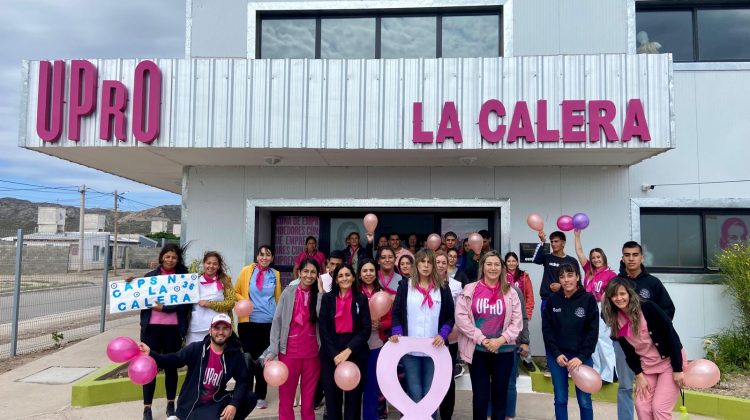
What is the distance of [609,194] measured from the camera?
7.76 m

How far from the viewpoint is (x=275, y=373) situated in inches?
167

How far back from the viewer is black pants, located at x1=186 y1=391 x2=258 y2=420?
3.96 meters

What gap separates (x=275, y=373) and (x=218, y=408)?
0.51m

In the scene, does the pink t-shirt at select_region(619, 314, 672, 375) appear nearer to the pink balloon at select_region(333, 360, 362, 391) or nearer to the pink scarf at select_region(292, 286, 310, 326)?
the pink balloon at select_region(333, 360, 362, 391)

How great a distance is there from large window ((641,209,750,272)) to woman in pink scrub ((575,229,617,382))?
7.33 ft

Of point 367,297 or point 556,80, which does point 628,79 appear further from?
point 367,297

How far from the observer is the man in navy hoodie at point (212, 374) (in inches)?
157

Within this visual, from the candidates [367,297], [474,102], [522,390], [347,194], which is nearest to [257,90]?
[347,194]

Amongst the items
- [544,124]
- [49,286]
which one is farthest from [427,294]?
[49,286]

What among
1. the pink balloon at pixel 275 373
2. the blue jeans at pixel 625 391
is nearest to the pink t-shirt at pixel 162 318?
the pink balloon at pixel 275 373

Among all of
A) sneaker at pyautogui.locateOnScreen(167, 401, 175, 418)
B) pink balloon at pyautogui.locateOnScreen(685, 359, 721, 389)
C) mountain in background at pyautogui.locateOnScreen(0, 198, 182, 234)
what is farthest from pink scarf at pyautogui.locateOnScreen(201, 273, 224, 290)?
mountain in background at pyautogui.locateOnScreen(0, 198, 182, 234)

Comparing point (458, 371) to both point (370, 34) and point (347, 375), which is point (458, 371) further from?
point (370, 34)

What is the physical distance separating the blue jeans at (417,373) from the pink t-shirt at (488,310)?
1.67 ft

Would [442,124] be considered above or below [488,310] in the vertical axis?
above
